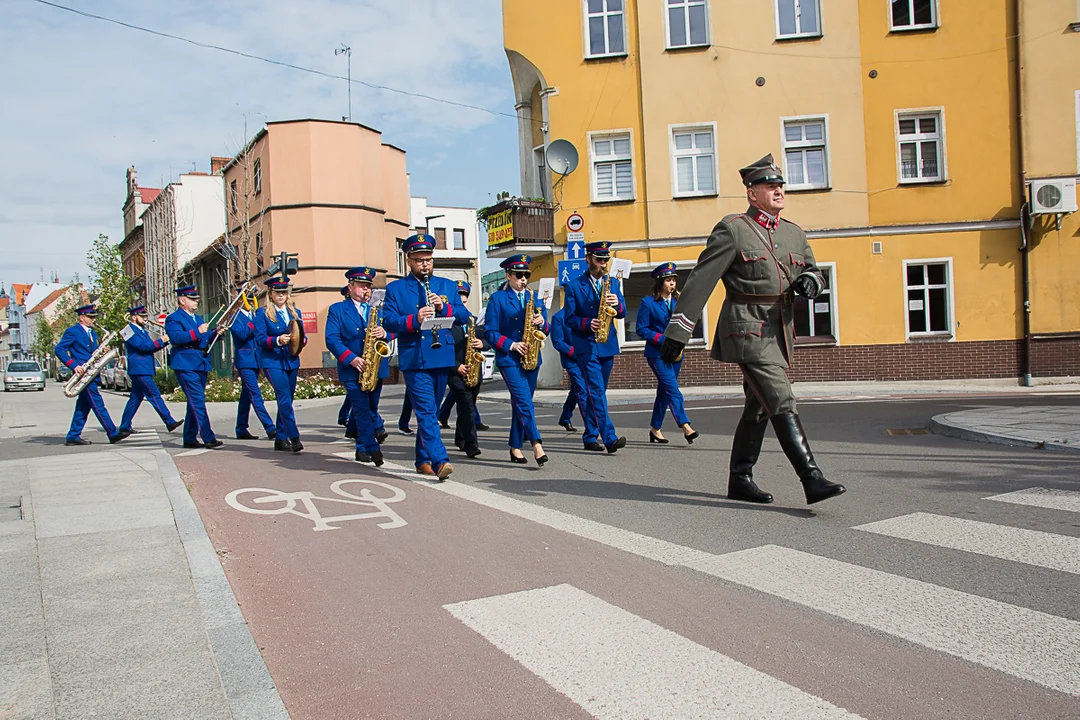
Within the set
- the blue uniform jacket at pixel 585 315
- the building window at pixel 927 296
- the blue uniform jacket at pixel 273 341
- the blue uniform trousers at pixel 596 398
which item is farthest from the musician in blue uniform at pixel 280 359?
the building window at pixel 927 296

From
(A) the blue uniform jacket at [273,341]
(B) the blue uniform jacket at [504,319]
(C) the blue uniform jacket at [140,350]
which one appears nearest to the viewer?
(B) the blue uniform jacket at [504,319]

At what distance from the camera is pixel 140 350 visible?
41.1 feet

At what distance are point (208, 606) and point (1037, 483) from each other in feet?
19.2

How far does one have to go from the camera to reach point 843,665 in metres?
3.35

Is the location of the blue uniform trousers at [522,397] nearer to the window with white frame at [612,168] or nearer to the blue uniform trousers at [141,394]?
the blue uniform trousers at [141,394]

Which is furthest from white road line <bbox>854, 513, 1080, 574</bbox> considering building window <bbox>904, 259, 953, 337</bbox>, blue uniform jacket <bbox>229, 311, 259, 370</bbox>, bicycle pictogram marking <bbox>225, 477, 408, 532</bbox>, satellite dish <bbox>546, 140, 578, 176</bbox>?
satellite dish <bbox>546, 140, 578, 176</bbox>

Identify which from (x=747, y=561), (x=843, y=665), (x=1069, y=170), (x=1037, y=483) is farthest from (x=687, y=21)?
(x=843, y=665)

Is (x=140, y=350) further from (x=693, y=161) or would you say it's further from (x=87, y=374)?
(x=693, y=161)

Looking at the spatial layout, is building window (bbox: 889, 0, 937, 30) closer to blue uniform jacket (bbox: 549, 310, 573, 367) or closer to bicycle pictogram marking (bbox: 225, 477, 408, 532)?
blue uniform jacket (bbox: 549, 310, 573, 367)

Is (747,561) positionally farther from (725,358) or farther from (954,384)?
(954,384)

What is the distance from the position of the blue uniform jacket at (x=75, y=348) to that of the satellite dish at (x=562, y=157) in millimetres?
11927

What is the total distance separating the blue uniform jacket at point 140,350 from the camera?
12344mm

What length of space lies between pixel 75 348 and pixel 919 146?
724 inches

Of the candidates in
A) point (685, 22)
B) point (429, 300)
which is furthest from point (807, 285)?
point (685, 22)
